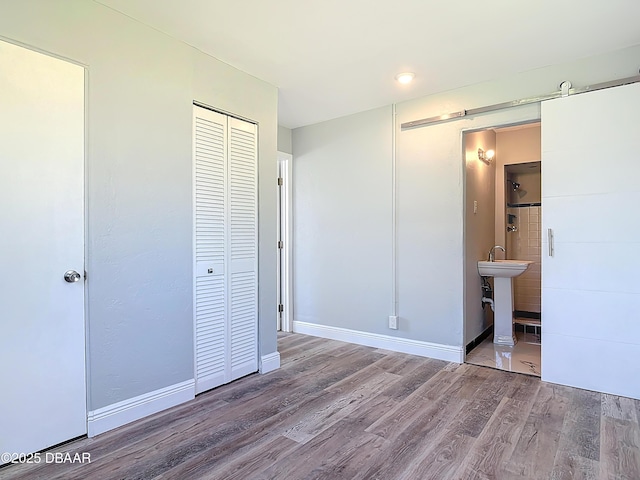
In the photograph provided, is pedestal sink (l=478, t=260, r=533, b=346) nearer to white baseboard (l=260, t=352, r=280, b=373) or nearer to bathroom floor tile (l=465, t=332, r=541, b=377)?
bathroom floor tile (l=465, t=332, r=541, b=377)

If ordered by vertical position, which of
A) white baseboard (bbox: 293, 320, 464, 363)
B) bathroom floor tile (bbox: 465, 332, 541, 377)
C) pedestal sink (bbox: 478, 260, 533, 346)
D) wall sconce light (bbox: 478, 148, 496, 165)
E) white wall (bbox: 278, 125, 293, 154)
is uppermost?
white wall (bbox: 278, 125, 293, 154)

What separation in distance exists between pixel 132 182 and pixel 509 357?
3578 millimetres

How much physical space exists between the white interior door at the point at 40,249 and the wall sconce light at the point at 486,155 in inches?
147

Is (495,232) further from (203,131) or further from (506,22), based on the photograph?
(203,131)

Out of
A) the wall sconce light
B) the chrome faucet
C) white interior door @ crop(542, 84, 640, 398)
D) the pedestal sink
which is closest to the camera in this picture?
white interior door @ crop(542, 84, 640, 398)

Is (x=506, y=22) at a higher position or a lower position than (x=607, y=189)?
higher

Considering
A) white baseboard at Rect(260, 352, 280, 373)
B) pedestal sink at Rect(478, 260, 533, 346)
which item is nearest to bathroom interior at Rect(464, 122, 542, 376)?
pedestal sink at Rect(478, 260, 533, 346)

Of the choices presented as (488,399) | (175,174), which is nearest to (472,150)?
(488,399)

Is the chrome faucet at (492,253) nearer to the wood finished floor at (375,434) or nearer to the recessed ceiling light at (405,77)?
the wood finished floor at (375,434)

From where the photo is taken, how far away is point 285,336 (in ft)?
14.5

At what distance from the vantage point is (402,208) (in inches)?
148

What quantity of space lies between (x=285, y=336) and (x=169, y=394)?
2.02 m

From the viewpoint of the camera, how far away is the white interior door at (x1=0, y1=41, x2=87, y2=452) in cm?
184

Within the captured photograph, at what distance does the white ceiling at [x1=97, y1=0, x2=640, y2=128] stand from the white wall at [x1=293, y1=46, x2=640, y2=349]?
19 centimetres
